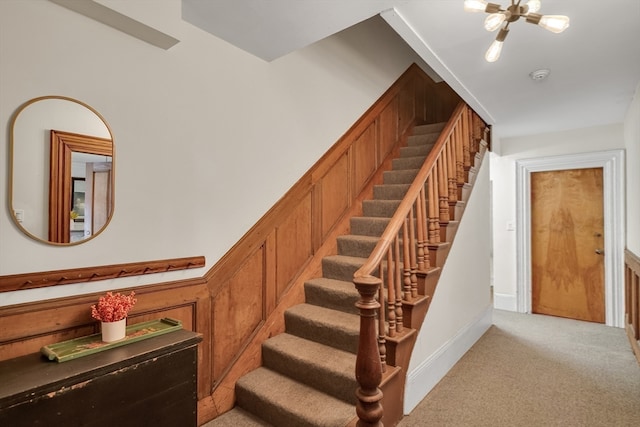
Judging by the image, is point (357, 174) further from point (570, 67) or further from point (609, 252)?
point (609, 252)

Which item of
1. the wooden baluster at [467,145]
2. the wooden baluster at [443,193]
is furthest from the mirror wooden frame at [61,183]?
the wooden baluster at [467,145]

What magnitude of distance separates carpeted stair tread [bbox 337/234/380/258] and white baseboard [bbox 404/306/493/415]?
967 mm

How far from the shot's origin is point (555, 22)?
153cm

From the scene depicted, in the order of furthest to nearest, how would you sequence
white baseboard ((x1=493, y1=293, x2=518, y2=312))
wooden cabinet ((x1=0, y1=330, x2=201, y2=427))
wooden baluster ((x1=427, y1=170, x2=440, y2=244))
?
white baseboard ((x1=493, y1=293, x2=518, y2=312)) < wooden baluster ((x1=427, y1=170, x2=440, y2=244)) < wooden cabinet ((x1=0, y1=330, x2=201, y2=427))

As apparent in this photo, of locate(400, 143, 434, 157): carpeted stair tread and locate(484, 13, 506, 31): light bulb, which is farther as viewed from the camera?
locate(400, 143, 434, 157): carpeted stair tread

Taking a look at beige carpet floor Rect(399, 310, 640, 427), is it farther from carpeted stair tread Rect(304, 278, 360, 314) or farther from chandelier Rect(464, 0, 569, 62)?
chandelier Rect(464, 0, 569, 62)

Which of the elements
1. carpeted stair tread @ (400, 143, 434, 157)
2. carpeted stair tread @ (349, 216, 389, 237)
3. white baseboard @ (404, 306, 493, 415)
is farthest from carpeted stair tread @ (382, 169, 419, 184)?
white baseboard @ (404, 306, 493, 415)

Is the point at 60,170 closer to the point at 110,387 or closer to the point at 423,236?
the point at 110,387

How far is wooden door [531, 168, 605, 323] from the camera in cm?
402

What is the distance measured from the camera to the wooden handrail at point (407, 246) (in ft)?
5.30

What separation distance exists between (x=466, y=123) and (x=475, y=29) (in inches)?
53.0

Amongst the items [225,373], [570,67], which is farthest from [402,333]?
[570,67]

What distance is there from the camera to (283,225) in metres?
2.61

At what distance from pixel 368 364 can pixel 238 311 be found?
1021 millimetres
